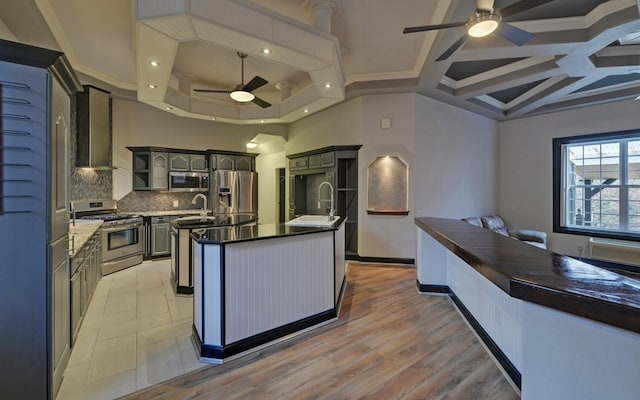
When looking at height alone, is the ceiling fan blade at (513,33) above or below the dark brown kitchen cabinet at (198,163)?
above

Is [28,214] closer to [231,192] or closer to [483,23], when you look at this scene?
[483,23]

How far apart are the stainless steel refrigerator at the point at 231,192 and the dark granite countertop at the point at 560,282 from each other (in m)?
5.38

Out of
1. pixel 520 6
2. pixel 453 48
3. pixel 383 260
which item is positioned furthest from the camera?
pixel 383 260

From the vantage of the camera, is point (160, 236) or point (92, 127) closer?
point (92, 127)

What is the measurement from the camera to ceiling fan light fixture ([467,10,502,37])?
2.48 m

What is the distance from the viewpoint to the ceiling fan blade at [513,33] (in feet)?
8.75

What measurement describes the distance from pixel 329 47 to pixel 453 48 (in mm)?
1588

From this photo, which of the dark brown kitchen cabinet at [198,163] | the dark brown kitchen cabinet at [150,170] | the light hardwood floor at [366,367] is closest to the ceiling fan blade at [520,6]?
the light hardwood floor at [366,367]

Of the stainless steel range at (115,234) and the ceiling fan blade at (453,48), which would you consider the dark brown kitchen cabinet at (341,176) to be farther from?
the stainless steel range at (115,234)

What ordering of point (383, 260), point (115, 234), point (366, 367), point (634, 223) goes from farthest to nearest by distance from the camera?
point (383, 260) < point (634, 223) < point (115, 234) < point (366, 367)

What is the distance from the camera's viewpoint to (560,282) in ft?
3.91

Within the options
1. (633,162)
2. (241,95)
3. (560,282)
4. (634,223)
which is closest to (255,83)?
(241,95)

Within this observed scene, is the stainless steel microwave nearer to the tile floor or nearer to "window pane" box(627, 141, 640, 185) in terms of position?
the tile floor

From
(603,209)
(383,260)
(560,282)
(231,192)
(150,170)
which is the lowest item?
(383,260)
